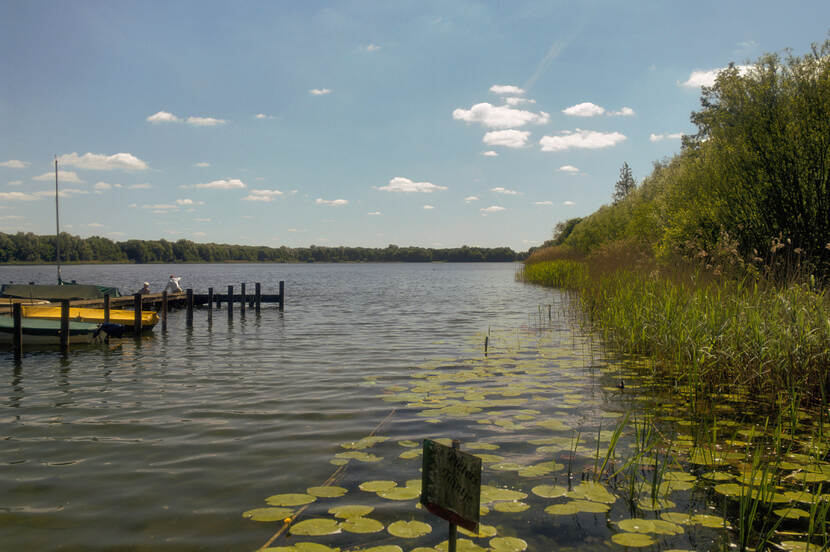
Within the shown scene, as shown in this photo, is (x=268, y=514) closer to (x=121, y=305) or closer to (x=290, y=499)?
(x=290, y=499)

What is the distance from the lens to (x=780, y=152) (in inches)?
582

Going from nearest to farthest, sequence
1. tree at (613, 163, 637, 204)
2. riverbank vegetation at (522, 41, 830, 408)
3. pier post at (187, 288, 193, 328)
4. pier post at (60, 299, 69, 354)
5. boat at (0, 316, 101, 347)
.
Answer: riverbank vegetation at (522, 41, 830, 408) < pier post at (60, 299, 69, 354) < boat at (0, 316, 101, 347) < pier post at (187, 288, 193, 328) < tree at (613, 163, 637, 204)

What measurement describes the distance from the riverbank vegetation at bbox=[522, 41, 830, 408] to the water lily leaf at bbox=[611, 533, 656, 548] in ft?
10.8

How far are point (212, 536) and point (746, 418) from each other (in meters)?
6.33

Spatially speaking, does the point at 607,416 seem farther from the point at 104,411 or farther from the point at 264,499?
the point at 104,411

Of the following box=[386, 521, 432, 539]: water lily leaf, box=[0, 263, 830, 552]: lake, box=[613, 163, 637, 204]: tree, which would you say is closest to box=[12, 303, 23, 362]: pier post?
box=[0, 263, 830, 552]: lake

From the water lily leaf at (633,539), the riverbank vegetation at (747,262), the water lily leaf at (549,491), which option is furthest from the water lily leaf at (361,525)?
the riverbank vegetation at (747,262)

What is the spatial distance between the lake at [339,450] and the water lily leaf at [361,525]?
0.06 feet

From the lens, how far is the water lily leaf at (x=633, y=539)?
3.77 metres

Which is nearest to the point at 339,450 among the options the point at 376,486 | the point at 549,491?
the point at 376,486

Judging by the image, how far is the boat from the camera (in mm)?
14852

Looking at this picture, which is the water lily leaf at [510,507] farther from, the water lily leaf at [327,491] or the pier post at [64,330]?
the pier post at [64,330]

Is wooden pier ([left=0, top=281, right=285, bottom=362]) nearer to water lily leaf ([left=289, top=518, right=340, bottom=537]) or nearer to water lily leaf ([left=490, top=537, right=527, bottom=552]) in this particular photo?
water lily leaf ([left=289, top=518, right=340, bottom=537])

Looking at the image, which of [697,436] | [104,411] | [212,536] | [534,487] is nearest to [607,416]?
[697,436]
